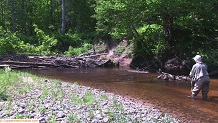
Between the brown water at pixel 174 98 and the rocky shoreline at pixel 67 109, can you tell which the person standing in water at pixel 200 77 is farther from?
the rocky shoreline at pixel 67 109

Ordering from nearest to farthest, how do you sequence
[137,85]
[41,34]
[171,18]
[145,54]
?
1. [137,85]
2. [171,18]
3. [145,54]
4. [41,34]

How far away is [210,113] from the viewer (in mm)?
9523

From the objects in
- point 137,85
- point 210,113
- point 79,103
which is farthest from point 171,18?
point 79,103

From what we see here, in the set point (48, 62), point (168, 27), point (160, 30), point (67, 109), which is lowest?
point (67, 109)

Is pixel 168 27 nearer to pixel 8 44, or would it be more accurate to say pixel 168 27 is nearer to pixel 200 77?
pixel 200 77

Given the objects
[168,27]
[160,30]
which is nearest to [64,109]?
[168,27]

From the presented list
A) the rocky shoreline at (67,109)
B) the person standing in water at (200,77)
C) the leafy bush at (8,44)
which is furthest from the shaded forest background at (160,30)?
the rocky shoreline at (67,109)

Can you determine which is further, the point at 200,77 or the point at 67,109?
the point at 200,77

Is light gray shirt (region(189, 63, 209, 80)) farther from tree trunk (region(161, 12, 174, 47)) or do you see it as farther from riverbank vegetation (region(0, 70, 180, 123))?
tree trunk (region(161, 12, 174, 47))

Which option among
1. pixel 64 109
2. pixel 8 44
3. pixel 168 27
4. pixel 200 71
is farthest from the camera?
pixel 8 44

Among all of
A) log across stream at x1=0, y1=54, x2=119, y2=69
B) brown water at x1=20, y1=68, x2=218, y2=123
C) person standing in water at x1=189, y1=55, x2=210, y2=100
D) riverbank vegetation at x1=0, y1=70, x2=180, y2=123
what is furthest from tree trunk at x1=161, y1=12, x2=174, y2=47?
riverbank vegetation at x1=0, y1=70, x2=180, y2=123

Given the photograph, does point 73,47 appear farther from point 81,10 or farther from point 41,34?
point 81,10

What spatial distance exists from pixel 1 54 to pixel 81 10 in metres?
17.7

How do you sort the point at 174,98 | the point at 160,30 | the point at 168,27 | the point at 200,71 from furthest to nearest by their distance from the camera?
the point at 160,30, the point at 168,27, the point at 174,98, the point at 200,71
